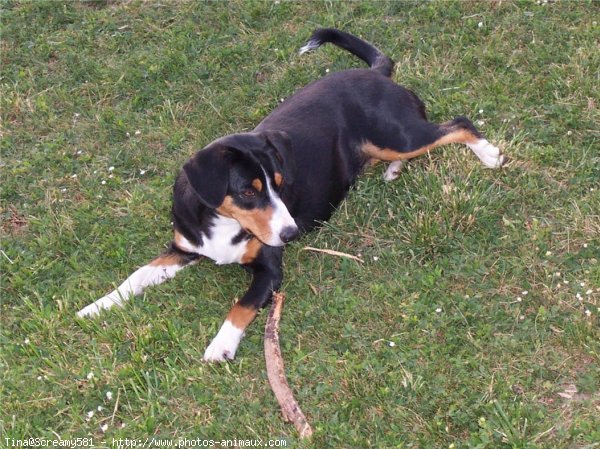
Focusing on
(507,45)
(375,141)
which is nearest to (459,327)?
(375,141)

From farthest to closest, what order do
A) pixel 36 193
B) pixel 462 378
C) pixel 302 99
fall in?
pixel 36 193
pixel 302 99
pixel 462 378

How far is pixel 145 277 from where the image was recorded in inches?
194

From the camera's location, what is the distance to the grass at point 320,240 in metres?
3.95

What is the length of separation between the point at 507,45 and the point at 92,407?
14.4 ft

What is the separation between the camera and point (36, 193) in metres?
5.82

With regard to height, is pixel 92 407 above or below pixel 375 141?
below

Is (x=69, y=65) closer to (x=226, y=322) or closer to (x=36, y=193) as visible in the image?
(x=36, y=193)

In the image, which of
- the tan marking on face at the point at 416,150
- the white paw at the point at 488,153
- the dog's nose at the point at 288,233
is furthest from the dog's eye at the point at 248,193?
the white paw at the point at 488,153

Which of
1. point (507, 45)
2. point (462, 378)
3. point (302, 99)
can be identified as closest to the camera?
point (462, 378)

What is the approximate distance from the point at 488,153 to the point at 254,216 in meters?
1.79

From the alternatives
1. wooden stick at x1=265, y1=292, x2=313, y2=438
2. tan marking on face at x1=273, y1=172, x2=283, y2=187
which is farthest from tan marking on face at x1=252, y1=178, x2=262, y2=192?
wooden stick at x1=265, y1=292, x2=313, y2=438

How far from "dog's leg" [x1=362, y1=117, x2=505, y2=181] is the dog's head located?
1025mm

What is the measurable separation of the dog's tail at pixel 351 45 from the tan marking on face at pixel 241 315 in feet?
7.59

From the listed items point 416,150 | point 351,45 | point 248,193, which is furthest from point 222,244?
point 351,45
